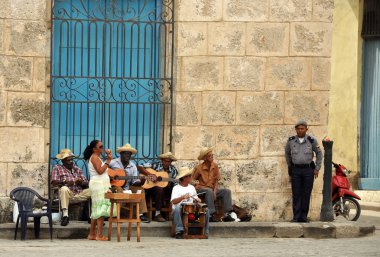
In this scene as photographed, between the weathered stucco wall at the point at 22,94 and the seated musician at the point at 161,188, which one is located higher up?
the weathered stucco wall at the point at 22,94

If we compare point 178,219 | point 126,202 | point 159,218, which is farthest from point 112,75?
point 178,219

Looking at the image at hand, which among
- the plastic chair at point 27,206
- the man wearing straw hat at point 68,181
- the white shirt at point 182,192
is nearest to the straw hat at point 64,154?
the man wearing straw hat at point 68,181

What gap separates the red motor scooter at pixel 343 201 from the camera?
2152 cm

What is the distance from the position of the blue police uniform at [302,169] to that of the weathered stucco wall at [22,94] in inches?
143

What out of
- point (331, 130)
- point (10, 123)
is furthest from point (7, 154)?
point (331, 130)

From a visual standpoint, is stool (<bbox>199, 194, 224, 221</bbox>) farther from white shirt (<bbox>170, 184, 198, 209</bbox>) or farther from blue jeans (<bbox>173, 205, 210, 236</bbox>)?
blue jeans (<bbox>173, 205, 210, 236</bbox>)

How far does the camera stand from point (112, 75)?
772 inches

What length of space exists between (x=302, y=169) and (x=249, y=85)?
146cm

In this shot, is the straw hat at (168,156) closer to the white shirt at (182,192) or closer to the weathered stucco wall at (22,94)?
the white shirt at (182,192)

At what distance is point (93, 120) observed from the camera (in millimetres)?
19609

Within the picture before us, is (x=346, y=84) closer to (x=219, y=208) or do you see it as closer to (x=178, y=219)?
(x=219, y=208)

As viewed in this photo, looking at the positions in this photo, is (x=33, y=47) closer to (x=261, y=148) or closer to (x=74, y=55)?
(x=74, y=55)

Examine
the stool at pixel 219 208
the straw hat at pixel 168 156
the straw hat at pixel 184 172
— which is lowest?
the stool at pixel 219 208

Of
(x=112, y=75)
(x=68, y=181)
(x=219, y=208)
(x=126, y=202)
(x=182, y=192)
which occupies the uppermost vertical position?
(x=112, y=75)
